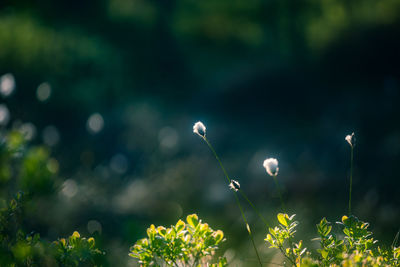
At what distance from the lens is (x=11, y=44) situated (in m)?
6.42

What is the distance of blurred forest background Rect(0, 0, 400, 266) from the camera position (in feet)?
10.5

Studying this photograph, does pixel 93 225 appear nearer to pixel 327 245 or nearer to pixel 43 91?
pixel 327 245

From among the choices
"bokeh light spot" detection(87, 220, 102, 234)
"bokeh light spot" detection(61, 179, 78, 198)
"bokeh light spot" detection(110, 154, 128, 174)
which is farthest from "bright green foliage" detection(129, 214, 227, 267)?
"bokeh light spot" detection(110, 154, 128, 174)

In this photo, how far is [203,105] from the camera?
22.4 ft

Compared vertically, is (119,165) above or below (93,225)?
above

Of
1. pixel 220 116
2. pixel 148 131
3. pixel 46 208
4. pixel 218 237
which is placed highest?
pixel 220 116

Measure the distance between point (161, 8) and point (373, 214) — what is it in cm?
628

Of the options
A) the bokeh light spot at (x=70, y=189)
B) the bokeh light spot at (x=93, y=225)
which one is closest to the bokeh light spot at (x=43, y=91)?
the bokeh light spot at (x=70, y=189)

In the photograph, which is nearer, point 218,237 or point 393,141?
point 218,237

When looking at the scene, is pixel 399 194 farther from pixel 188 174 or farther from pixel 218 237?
pixel 218 237

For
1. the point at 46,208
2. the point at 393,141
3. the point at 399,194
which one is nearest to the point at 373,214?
the point at 399,194

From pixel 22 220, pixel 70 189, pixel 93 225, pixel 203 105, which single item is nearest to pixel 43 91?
pixel 203 105

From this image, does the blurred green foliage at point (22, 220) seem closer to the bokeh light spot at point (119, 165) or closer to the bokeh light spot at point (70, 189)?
the bokeh light spot at point (70, 189)

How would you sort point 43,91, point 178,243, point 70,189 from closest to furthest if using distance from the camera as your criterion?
point 178,243 < point 70,189 < point 43,91
